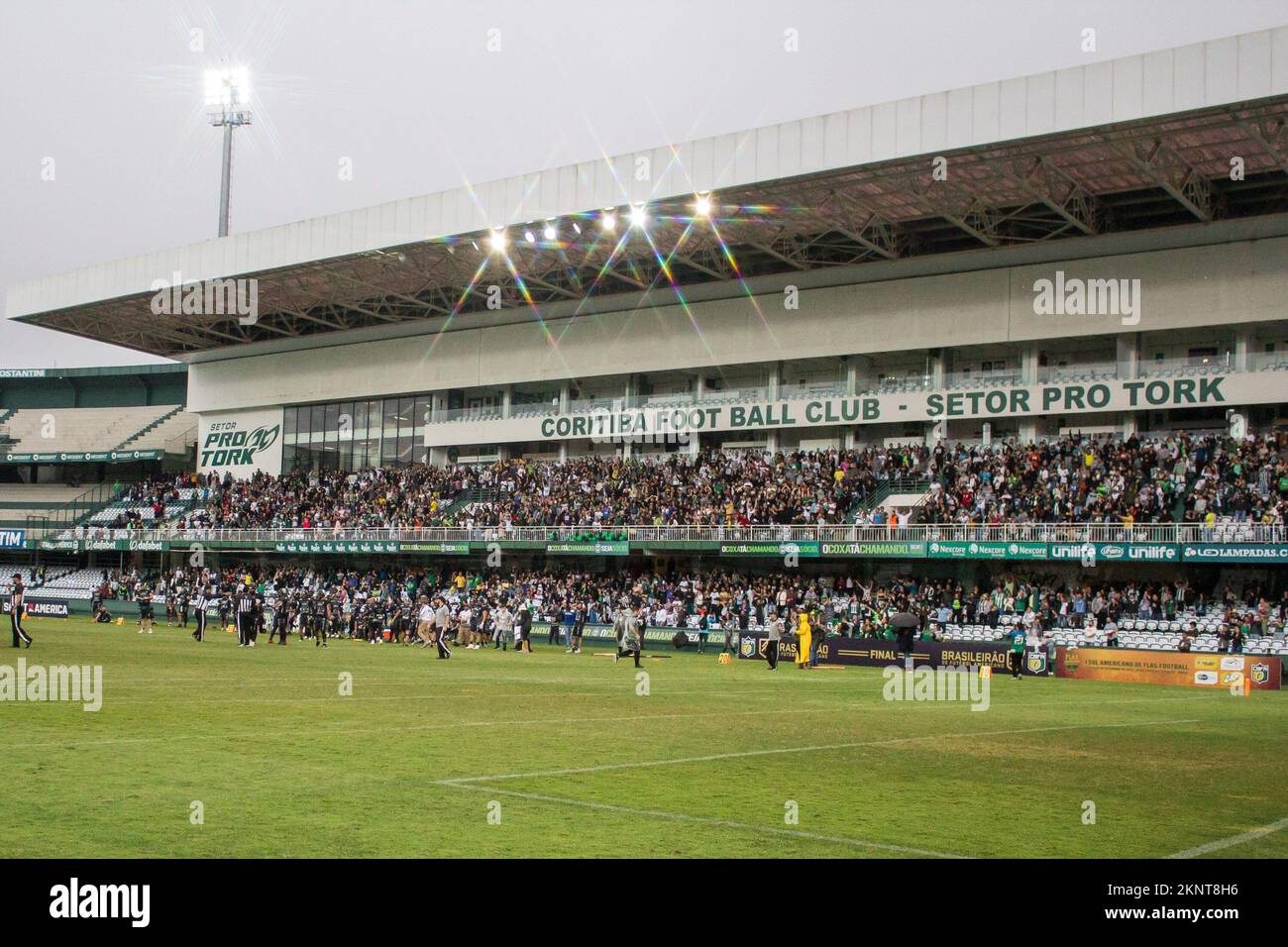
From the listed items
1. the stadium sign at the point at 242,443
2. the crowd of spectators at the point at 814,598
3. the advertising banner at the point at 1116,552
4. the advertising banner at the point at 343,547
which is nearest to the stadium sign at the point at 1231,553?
the advertising banner at the point at 1116,552

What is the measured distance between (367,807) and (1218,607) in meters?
37.4

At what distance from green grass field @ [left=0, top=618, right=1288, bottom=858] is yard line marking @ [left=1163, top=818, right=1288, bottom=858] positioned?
0.08 metres

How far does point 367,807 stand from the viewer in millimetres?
9359

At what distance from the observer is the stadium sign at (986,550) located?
1700 inches

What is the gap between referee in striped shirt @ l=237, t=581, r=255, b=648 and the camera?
1538 inches

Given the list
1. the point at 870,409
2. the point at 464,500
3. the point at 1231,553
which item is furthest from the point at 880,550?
the point at 464,500

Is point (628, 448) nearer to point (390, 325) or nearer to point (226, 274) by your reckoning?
point (390, 325)

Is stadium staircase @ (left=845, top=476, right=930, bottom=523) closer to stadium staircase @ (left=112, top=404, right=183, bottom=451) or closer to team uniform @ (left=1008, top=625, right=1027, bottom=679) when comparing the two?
team uniform @ (left=1008, top=625, right=1027, bottom=679)

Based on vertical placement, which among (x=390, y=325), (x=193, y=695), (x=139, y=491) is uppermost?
(x=390, y=325)

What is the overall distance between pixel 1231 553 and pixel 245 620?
30.8 m

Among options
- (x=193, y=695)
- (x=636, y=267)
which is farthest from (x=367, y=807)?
(x=636, y=267)

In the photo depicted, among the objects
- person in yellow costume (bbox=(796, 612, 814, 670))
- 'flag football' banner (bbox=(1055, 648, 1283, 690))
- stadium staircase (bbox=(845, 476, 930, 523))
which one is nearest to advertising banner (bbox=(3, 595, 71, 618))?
stadium staircase (bbox=(845, 476, 930, 523))

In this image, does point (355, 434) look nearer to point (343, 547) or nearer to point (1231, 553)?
point (343, 547)

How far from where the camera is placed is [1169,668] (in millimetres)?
34469
